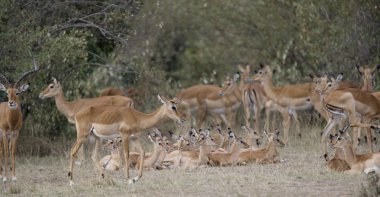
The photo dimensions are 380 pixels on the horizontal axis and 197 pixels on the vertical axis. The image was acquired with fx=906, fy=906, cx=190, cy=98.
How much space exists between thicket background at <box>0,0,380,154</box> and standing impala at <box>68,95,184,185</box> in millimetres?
2873

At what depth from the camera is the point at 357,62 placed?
17375mm

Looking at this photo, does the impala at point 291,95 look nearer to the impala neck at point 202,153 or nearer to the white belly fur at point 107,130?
Answer: the impala neck at point 202,153

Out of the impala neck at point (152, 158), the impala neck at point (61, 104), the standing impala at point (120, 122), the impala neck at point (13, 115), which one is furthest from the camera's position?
the impala neck at point (61, 104)

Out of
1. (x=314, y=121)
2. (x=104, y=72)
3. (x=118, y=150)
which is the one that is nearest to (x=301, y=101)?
(x=314, y=121)

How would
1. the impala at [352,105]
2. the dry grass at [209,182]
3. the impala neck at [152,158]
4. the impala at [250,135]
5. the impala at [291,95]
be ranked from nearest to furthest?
1. the dry grass at [209,182]
2. the impala neck at [152,158]
3. the impala at [352,105]
4. the impala at [250,135]
5. the impala at [291,95]

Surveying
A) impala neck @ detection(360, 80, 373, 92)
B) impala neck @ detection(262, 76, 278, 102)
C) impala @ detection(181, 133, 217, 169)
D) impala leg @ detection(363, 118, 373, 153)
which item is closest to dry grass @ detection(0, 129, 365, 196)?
impala @ detection(181, 133, 217, 169)

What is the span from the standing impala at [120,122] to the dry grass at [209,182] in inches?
19.8

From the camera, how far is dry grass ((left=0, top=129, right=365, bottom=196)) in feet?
34.3

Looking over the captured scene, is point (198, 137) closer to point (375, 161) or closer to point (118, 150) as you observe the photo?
point (118, 150)

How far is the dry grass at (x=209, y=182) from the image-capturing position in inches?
412

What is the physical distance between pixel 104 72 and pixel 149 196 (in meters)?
10.8

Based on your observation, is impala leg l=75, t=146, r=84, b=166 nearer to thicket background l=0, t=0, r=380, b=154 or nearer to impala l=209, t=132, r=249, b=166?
thicket background l=0, t=0, r=380, b=154

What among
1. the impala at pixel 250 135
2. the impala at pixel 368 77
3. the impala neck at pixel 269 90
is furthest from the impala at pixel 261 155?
the impala neck at pixel 269 90

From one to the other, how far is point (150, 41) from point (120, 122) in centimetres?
1019
